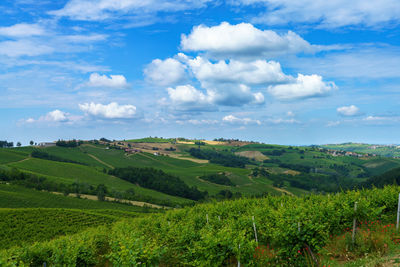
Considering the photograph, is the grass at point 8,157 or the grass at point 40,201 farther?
the grass at point 8,157

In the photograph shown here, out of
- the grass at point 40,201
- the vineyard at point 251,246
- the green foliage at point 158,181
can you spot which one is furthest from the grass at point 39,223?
the green foliage at point 158,181

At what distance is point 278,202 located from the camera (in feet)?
82.9

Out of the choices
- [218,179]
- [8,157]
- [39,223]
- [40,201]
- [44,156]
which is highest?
[8,157]

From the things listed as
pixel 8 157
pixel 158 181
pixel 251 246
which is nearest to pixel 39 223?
pixel 251 246

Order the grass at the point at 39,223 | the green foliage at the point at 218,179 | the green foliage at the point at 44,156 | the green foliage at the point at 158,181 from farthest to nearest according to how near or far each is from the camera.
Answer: the green foliage at the point at 218,179 < the green foliage at the point at 44,156 < the green foliage at the point at 158,181 < the grass at the point at 39,223

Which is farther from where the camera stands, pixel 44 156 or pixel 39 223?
pixel 44 156

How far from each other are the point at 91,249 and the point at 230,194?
140198mm

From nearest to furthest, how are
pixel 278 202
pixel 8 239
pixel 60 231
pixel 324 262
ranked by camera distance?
pixel 324 262, pixel 278 202, pixel 8 239, pixel 60 231

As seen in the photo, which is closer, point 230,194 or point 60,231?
point 60,231

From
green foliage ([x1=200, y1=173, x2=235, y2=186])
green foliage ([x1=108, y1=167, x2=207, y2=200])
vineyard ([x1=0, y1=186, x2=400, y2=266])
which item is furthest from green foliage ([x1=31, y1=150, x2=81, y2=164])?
vineyard ([x1=0, y1=186, x2=400, y2=266])

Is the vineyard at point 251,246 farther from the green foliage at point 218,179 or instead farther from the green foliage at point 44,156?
the green foliage at point 44,156

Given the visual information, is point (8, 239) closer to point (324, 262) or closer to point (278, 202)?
point (278, 202)

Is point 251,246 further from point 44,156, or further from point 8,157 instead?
point 44,156

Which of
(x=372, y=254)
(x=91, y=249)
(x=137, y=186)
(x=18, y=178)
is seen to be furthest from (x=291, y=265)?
(x=137, y=186)
